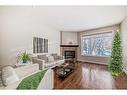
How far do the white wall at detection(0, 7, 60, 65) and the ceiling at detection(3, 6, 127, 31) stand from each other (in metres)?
0.08

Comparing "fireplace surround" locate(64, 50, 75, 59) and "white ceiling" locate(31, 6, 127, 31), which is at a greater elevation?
"white ceiling" locate(31, 6, 127, 31)

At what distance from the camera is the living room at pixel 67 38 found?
2.86 meters

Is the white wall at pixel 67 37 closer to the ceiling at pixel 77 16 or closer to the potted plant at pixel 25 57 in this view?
the ceiling at pixel 77 16

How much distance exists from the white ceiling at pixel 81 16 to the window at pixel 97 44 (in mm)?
278

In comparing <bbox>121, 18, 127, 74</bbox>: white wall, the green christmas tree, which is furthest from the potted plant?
<bbox>121, 18, 127, 74</bbox>: white wall

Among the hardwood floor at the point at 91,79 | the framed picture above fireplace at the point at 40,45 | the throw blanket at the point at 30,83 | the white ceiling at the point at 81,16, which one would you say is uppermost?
the white ceiling at the point at 81,16

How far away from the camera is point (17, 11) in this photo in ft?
9.42

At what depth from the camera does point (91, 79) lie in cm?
344

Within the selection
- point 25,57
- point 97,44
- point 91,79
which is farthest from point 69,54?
point 25,57

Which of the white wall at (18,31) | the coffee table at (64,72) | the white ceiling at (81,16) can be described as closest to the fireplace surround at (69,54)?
the coffee table at (64,72)

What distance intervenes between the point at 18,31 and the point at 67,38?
4.03 feet

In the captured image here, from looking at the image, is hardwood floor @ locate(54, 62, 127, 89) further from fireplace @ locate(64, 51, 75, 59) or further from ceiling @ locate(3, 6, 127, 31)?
ceiling @ locate(3, 6, 127, 31)

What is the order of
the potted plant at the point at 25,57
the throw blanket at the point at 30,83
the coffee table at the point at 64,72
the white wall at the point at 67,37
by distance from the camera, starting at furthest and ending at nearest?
the coffee table at the point at 64,72 → the white wall at the point at 67,37 → the potted plant at the point at 25,57 → the throw blanket at the point at 30,83

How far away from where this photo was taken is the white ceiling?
2.92 metres
